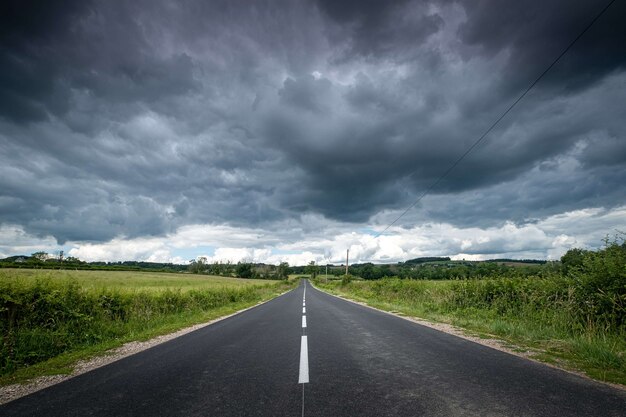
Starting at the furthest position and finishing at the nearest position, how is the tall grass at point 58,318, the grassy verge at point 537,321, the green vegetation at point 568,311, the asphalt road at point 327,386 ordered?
the tall grass at point 58,318, the green vegetation at point 568,311, the grassy verge at point 537,321, the asphalt road at point 327,386

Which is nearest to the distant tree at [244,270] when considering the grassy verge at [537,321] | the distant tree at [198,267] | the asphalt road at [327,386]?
the distant tree at [198,267]

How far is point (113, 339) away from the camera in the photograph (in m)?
9.43

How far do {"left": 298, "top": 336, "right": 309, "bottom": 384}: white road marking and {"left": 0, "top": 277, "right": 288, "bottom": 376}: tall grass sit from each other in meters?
5.97

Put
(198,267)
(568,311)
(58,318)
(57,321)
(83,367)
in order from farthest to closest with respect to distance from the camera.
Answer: (198,267) < (568,311) < (58,318) < (57,321) < (83,367)

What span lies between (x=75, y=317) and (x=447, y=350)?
11.0 meters

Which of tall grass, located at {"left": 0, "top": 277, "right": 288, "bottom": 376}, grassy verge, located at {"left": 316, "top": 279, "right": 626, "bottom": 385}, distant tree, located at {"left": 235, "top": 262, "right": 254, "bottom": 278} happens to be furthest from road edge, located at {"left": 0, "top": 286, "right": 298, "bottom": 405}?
distant tree, located at {"left": 235, "top": 262, "right": 254, "bottom": 278}

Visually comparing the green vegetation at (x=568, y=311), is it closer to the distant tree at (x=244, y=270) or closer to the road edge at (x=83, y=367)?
the road edge at (x=83, y=367)

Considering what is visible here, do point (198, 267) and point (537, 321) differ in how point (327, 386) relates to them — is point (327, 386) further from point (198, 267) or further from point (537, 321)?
point (198, 267)

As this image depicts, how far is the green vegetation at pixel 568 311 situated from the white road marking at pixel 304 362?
4652 millimetres

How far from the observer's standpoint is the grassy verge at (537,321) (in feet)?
18.9

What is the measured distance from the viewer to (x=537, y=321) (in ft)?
33.3

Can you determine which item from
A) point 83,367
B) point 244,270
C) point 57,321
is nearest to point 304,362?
point 83,367

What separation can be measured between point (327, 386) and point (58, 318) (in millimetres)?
9216

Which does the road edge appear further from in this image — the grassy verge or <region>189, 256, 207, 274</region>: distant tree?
<region>189, 256, 207, 274</region>: distant tree
